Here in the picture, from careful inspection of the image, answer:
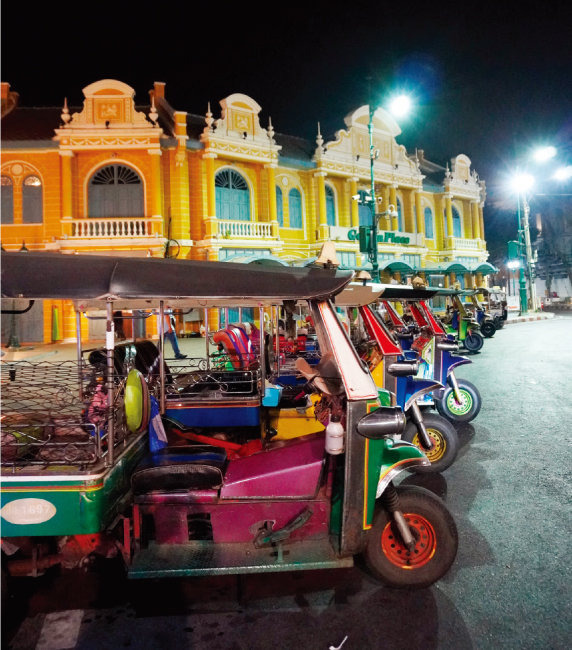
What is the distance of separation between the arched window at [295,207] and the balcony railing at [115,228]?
24.9 ft

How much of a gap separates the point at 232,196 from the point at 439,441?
787 inches

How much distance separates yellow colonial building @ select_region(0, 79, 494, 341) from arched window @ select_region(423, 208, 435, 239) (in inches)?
243

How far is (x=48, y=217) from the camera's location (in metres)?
20.4

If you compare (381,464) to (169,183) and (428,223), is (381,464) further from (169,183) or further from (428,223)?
(428,223)

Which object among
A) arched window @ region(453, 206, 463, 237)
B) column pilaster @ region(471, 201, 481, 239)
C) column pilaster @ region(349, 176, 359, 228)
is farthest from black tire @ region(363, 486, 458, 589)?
column pilaster @ region(471, 201, 481, 239)

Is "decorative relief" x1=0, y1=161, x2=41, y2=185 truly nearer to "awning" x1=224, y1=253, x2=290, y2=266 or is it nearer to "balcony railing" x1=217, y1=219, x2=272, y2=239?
"balcony railing" x1=217, y1=219, x2=272, y2=239

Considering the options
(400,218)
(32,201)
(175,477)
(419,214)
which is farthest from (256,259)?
(175,477)

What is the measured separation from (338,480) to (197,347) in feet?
49.0

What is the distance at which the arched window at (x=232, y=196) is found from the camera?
73.6 ft

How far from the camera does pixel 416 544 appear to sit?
2.81 meters

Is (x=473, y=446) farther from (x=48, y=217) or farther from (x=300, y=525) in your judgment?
(x=48, y=217)

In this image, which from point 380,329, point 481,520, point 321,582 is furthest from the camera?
point 380,329

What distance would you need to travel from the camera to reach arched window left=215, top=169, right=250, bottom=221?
73.6ft

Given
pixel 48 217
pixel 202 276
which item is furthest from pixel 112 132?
pixel 202 276
